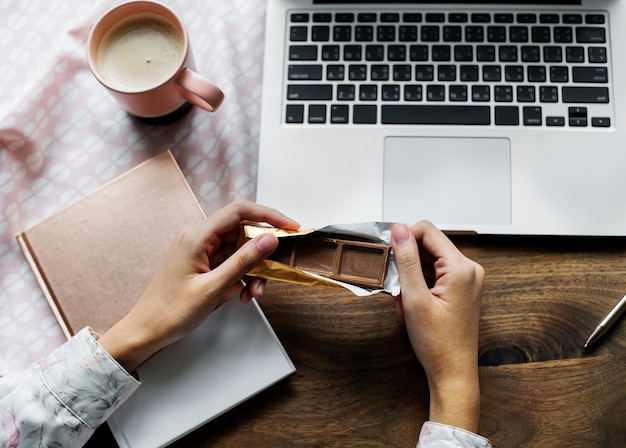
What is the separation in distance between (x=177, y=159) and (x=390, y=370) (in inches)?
13.7

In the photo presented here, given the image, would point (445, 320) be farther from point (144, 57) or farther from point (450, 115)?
point (144, 57)

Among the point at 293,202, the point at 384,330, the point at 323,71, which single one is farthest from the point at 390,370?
the point at 323,71

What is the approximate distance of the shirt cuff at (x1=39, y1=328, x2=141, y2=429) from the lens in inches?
27.1

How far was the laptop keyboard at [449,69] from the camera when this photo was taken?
2.43 ft

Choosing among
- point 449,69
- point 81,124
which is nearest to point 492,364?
point 449,69

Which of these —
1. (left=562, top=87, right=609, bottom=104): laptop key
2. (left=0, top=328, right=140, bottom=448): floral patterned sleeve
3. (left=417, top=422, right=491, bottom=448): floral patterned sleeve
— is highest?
(left=562, top=87, right=609, bottom=104): laptop key

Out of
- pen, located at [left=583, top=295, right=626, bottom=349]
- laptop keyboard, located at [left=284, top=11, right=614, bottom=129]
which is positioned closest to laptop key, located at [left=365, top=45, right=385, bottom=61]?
laptop keyboard, located at [left=284, top=11, right=614, bottom=129]

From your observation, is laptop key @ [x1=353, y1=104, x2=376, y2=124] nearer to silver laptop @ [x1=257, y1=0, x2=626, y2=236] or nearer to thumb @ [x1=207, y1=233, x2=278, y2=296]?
silver laptop @ [x1=257, y1=0, x2=626, y2=236]

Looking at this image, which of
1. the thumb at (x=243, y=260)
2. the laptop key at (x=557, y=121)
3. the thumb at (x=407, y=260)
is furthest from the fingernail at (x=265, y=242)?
the laptop key at (x=557, y=121)

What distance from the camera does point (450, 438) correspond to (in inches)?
26.4

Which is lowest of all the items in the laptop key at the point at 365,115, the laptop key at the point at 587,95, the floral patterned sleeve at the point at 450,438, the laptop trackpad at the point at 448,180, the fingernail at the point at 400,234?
the floral patterned sleeve at the point at 450,438

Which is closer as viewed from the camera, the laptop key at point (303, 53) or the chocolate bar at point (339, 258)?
the chocolate bar at point (339, 258)

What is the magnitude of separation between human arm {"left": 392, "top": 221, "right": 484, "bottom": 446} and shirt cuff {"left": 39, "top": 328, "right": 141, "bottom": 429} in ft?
1.00

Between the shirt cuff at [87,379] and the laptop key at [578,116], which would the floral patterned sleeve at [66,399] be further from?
the laptop key at [578,116]
